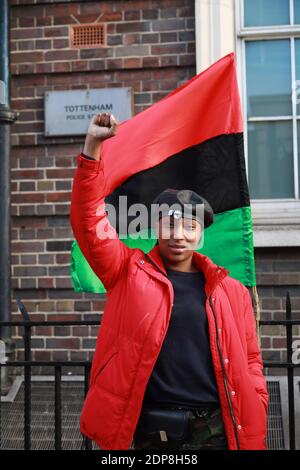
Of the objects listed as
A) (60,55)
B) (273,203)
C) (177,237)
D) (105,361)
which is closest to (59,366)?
(105,361)

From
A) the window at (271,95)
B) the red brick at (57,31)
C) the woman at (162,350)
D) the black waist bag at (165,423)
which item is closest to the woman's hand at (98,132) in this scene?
the woman at (162,350)

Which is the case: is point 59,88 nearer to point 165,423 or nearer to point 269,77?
point 269,77

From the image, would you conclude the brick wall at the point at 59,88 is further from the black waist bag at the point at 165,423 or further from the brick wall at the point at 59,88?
the black waist bag at the point at 165,423

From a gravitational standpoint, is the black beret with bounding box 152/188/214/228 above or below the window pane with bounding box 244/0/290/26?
below

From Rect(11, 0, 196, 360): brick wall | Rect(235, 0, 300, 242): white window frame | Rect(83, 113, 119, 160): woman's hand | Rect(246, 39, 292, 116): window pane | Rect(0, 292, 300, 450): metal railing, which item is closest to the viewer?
Rect(83, 113, 119, 160): woman's hand

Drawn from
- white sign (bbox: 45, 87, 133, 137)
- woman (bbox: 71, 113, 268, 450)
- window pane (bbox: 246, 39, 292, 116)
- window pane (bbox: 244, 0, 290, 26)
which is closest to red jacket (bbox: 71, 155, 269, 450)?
woman (bbox: 71, 113, 268, 450)

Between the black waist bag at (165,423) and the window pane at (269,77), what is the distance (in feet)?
11.4

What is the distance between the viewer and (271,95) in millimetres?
5152

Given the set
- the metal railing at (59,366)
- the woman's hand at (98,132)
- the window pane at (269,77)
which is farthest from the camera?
the window pane at (269,77)

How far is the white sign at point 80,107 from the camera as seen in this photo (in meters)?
5.04

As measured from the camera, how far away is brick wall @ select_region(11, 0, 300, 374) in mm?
5023

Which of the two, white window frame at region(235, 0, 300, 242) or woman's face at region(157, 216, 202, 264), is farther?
white window frame at region(235, 0, 300, 242)

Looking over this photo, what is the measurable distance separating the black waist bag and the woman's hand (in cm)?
98

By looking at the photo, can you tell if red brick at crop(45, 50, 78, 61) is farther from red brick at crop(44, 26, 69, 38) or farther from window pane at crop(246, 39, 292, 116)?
window pane at crop(246, 39, 292, 116)
